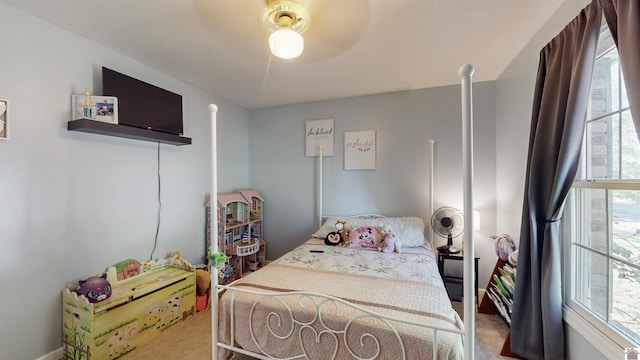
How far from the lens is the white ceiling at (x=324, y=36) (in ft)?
5.28

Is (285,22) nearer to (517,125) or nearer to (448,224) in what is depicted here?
(517,125)

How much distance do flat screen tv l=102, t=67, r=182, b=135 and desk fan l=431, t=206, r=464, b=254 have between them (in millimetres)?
2910

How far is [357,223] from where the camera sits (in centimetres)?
296

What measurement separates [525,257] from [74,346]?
3.16 meters

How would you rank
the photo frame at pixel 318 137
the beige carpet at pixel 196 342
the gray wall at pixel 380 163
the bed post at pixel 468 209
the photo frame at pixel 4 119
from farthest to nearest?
the photo frame at pixel 318 137
the gray wall at pixel 380 163
the beige carpet at pixel 196 342
the photo frame at pixel 4 119
the bed post at pixel 468 209

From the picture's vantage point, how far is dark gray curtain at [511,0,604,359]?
1.33 meters

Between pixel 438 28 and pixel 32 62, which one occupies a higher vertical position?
pixel 438 28

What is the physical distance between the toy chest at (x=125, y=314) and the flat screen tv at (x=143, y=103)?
134 cm

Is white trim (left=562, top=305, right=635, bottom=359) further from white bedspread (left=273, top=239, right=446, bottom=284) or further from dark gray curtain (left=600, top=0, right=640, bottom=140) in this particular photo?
dark gray curtain (left=600, top=0, right=640, bottom=140)

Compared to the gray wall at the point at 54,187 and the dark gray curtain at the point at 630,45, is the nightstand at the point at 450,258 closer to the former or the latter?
the dark gray curtain at the point at 630,45

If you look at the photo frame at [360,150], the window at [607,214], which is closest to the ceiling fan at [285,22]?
the photo frame at [360,150]

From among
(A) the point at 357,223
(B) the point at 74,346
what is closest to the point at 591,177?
(A) the point at 357,223

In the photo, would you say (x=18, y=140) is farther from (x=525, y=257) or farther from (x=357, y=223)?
(x=525, y=257)

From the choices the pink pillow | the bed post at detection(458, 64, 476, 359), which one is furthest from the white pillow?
the bed post at detection(458, 64, 476, 359)
